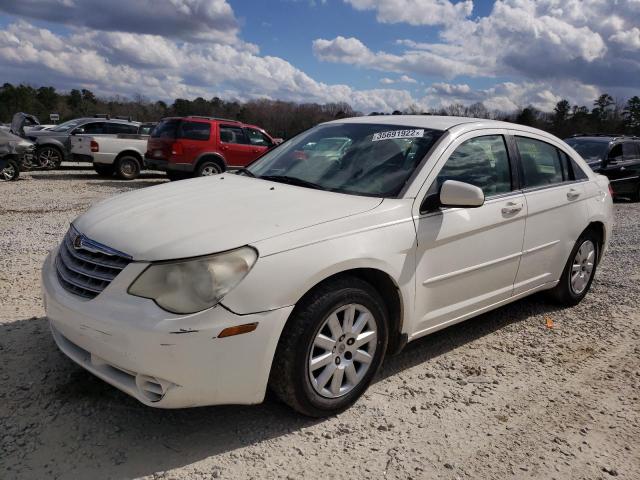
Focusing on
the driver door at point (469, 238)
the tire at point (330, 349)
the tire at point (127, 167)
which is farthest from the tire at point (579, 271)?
the tire at point (127, 167)

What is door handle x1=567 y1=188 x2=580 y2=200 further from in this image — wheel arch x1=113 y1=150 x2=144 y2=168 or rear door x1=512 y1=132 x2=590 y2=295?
wheel arch x1=113 y1=150 x2=144 y2=168

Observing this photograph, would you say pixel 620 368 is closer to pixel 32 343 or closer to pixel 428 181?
pixel 428 181

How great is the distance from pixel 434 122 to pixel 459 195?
0.96 m

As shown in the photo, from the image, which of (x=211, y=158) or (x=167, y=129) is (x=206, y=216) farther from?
(x=167, y=129)

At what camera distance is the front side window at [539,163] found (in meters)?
4.31

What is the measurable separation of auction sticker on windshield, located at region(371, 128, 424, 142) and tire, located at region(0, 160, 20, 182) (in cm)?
1256

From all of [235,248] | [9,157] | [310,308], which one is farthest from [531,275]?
[9,157]

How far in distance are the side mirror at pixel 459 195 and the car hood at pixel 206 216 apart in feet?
1.47

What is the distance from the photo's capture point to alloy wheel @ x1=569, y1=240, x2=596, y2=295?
196 inches

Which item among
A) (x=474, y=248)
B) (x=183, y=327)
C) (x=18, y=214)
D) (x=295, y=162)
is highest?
(x=295, y=162)

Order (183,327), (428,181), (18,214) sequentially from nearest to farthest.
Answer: (183,327)
(428,181)
(18,214)

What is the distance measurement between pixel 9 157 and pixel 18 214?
5.43 m

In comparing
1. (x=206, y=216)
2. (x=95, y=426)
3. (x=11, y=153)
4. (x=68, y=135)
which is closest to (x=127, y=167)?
(x=68, y=135)

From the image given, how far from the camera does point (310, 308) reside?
2.79 meters
